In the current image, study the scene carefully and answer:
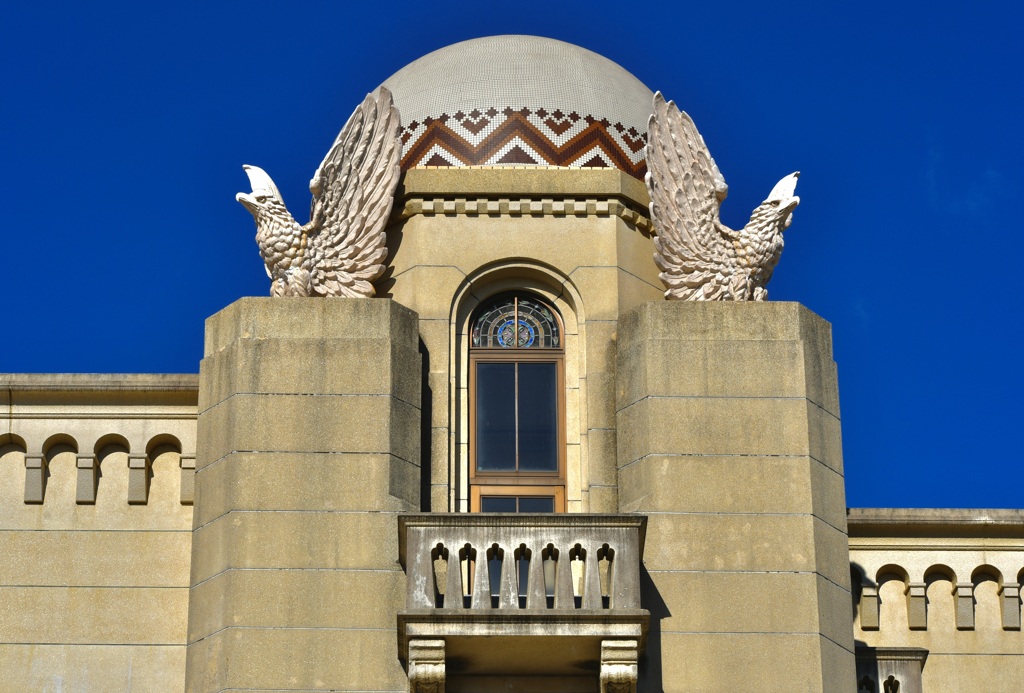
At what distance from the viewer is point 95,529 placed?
29.9 metres

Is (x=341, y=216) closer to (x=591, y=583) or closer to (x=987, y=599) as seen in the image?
(x=591, y=583)

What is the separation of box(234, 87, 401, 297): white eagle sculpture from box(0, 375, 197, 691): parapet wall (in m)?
2.07

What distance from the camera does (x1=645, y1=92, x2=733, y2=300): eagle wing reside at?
98.7 ft

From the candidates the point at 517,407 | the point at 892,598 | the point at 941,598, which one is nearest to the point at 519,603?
the point at 517,407

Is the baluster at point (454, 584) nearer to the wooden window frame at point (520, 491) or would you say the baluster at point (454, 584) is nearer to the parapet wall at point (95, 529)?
the wooden window frame at point (520, 491)

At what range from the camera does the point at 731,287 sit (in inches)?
1177

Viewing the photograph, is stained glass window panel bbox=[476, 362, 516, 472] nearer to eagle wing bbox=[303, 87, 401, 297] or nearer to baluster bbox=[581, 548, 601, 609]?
eagle wing bbox=[303, 87, 401, 297]

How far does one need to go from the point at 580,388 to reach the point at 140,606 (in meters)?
6.19

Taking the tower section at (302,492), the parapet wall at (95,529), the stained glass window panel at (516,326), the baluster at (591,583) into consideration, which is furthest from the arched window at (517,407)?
the parapet wall at (95,529)

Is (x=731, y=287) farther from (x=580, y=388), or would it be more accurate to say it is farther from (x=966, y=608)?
(x=966, y=608)

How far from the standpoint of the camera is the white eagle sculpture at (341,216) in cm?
2975

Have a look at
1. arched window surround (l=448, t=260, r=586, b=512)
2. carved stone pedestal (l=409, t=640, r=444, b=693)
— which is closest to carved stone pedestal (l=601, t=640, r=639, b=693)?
carved stone pedestal (l=409, t=640, r=444, b=693)

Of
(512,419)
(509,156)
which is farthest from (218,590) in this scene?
(509,156)

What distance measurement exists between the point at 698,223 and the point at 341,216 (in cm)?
460
